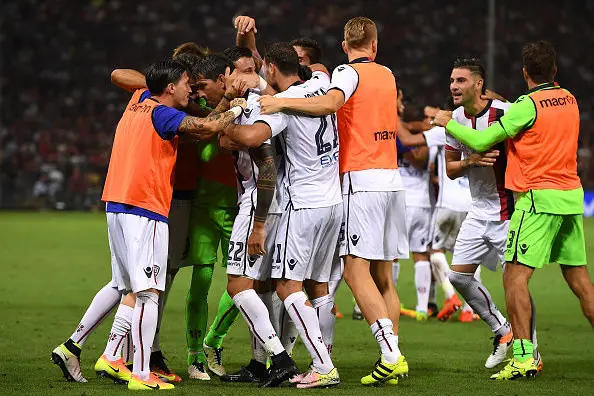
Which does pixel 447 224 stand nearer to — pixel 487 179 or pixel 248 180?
pixel 487 179

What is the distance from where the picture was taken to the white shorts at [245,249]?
24.5ft

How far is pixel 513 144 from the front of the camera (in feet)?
26.6

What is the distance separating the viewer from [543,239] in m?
7.96

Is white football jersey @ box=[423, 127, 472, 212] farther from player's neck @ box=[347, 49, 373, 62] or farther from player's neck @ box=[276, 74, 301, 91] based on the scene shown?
player's neck @ box=[276, 74, 301, 91]

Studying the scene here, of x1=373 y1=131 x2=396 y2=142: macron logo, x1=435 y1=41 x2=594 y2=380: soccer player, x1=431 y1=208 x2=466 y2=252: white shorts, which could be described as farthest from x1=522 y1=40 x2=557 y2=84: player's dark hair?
x1=431 y1=208 x2=466 y2=252: white shorts

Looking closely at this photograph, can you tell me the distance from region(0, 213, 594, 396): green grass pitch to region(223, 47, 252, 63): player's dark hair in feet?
7.86

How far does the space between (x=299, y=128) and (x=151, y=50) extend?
96.2ft

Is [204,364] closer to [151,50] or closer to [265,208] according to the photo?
[265,208]

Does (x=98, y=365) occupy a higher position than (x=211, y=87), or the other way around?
(x=211, y=87)

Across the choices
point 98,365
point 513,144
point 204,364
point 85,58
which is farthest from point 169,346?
point 85,58

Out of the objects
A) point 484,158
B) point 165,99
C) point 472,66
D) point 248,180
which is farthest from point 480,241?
point 165,99

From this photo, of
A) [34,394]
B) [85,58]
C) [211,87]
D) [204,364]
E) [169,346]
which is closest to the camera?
[34,394]

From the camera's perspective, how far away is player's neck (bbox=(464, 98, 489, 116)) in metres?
8.72

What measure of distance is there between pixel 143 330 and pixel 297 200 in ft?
4.62
